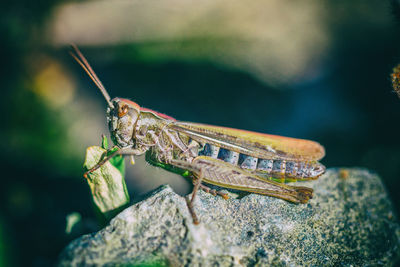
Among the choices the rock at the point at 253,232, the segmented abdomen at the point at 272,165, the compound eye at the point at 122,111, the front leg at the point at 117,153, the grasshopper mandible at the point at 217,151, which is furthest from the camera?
the compound eye at the point at 122,111

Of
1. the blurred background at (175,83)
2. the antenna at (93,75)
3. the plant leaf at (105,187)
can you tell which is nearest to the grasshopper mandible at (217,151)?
the antenna at (93,75)

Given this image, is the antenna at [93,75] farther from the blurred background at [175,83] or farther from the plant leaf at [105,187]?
the blurred background at [175,83]

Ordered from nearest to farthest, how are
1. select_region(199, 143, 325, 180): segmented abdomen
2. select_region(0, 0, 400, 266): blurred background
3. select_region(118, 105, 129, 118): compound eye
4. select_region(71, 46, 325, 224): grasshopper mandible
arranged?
select_region(71, 46, 325, 224): grasshopper mandible, select_region(199, 143, 325, 180): segmented abdomen, select_region(118, 105, 129, 118): compound eye, select_region(0, 0, 400, 266): blurred background

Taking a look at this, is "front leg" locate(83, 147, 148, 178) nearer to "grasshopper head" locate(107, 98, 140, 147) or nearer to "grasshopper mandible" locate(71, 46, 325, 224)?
"grasshopper mandible" locate(71, 46, 325, 224)

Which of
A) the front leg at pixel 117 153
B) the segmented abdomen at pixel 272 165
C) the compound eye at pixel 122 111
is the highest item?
the compound eye at pixel 122 111

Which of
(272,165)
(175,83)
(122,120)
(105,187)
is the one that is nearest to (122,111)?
(122,120)

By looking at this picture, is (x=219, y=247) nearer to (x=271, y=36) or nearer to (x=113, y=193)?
(x=113, y=193)

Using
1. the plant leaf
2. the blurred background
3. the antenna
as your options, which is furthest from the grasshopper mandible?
the blurred background

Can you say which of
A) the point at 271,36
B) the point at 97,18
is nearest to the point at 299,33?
the point at 271,36

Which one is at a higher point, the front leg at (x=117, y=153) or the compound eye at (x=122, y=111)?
the compound eye at (x=122, y=111)
